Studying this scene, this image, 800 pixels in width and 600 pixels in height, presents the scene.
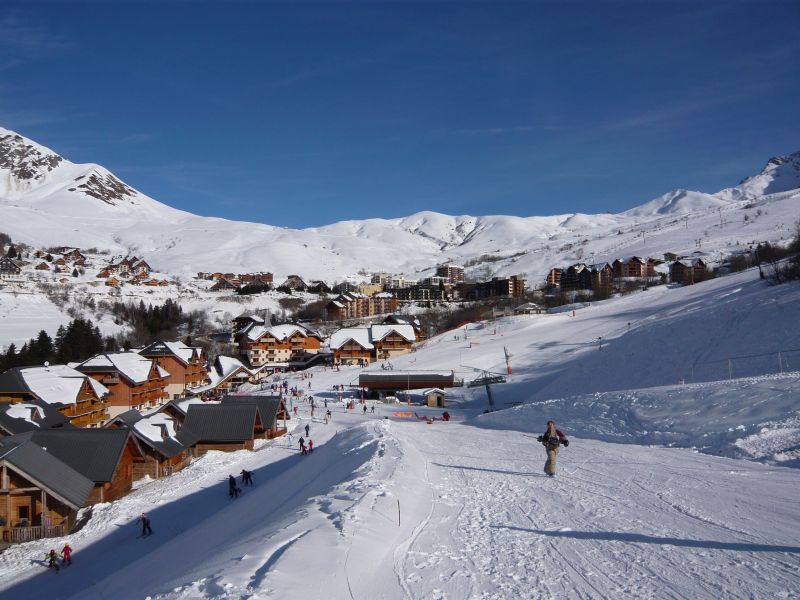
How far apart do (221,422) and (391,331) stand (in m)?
40.7

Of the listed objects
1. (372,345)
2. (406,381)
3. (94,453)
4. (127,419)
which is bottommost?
(406,381)

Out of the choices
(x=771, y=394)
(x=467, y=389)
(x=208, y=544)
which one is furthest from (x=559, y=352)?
(x=208, y=544)

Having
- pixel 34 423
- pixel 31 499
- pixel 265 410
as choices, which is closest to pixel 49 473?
pixel 31 499

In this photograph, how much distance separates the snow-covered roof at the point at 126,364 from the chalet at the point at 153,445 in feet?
64.5

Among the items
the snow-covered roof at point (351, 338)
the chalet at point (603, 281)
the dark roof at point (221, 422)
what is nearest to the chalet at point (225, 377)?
the snow-covered roof at point (351, 338)

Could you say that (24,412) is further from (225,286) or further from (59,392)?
(225,286)

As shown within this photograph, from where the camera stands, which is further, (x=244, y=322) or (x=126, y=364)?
(x=244, y=322)

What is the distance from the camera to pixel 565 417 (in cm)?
2069

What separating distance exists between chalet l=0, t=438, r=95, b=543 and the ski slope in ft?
2.42

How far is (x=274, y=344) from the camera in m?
78.2

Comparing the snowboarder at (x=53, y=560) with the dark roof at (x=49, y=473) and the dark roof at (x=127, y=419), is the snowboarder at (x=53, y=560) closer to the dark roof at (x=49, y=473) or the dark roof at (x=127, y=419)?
the dark roof at (x=49, y=473)

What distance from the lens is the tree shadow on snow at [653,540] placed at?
263 inches

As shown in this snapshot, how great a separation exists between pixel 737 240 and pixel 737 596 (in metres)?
149

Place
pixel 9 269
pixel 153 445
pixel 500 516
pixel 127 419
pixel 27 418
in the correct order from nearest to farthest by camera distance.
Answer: pixel 500 516 → pixel 153 445 → pixel 127 419 → pixel 27 418 → pixel 9 269
